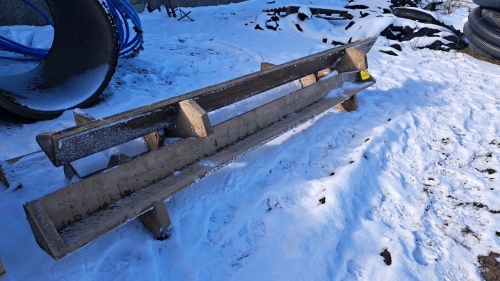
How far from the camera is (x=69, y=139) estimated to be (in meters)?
1.98

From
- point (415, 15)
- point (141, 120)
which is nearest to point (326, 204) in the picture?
point (141, 120)

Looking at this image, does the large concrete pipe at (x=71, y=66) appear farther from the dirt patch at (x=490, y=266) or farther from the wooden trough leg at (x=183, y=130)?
the dirt patch at (x=490, y=266)

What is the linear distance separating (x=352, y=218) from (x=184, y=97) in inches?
65.2

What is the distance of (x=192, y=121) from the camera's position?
2.52m

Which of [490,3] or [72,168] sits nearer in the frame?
[72,168]

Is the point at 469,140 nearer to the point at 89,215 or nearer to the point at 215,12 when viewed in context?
the point at 89,215

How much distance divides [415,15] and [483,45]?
7.02 ft

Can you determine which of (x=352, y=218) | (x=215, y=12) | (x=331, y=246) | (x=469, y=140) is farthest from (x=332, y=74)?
(x=215, y=12)

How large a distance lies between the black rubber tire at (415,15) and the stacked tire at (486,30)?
3.19ft

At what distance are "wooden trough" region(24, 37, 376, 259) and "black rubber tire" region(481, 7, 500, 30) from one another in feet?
18.4

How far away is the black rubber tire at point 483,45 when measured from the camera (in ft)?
21.4

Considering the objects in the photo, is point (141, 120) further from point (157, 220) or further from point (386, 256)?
point (386, 256)

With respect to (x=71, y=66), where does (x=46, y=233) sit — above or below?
above

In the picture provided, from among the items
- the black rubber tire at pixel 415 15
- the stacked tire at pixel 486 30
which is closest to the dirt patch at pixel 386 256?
the stacked tire at pixel 486 30
